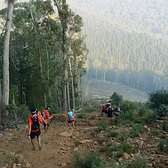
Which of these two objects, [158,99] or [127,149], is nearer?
[127,149]

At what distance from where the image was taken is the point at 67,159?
6.03 m

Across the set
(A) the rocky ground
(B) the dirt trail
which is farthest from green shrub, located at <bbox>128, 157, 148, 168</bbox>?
(B) the dirt trail

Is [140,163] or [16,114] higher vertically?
[140,163]

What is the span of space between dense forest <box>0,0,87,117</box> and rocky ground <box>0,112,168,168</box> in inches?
306

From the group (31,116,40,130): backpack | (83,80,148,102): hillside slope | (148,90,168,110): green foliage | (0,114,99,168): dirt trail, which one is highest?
(31,116,40,130): backpack

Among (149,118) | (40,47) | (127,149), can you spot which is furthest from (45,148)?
(40,47)

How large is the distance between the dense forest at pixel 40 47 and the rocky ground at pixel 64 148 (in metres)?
7.77

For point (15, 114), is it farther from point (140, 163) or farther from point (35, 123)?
point (140, 163)

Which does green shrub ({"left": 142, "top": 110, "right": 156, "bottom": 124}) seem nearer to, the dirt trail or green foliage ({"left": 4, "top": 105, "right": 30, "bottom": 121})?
the dirt trail

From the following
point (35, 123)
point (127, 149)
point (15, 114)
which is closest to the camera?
point (127, 149)

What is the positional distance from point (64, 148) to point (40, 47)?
48.1 feet

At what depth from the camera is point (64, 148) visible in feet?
23.0

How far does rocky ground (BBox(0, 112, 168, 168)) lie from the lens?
18.1 ft

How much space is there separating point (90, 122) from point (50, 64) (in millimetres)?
10588
